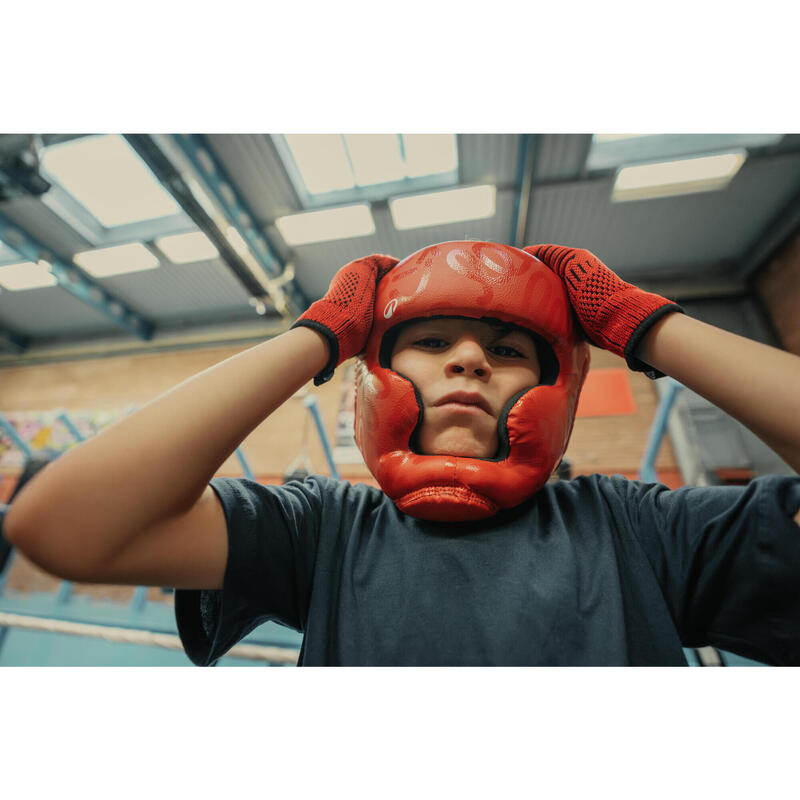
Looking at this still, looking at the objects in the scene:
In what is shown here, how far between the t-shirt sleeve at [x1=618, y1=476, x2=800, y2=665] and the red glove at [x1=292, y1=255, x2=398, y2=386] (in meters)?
0.49

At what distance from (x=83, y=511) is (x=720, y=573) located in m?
0.68

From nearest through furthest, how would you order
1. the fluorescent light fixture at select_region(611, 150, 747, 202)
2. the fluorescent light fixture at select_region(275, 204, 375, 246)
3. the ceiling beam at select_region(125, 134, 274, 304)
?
the ceiling beam at select_region(125, 134, 274, 304) → the fluorescent light fixture at select_region(611, 150, 747, 202) → the fluorescent light fixture at select_region(275, 204, 375, 246)

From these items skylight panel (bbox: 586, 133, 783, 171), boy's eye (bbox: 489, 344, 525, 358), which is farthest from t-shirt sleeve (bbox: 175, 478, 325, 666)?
skylight panel (bbox: 586, 133, 783, 171)

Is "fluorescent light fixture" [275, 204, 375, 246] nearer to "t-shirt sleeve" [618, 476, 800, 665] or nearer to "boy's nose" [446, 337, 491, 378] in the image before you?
"boy's nose" [446, 337, 491, 378]

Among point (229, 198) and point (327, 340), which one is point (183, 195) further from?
point (327, 340)

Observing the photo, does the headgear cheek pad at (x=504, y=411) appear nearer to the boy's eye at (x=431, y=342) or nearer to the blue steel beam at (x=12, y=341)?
the boy's eye at (x=431, y=342)

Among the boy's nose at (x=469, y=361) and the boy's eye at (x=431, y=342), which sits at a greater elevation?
the boy's eye at (x=431, y=342)

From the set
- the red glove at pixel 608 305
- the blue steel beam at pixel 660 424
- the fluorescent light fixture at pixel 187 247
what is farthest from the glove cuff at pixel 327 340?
the fluorescent light fixture at pixel 187 247

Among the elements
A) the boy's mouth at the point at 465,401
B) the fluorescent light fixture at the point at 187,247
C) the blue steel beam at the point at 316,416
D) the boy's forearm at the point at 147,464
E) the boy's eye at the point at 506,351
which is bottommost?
the boy's forearm at the point at 147,464

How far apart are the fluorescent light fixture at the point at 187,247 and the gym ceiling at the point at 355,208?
2 cm

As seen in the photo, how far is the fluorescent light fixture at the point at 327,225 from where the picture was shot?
2902 mm

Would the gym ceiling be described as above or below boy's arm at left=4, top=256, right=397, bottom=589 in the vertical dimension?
above

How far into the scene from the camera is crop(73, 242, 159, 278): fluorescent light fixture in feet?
11.0

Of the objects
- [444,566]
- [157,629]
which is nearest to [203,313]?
[157,629]
